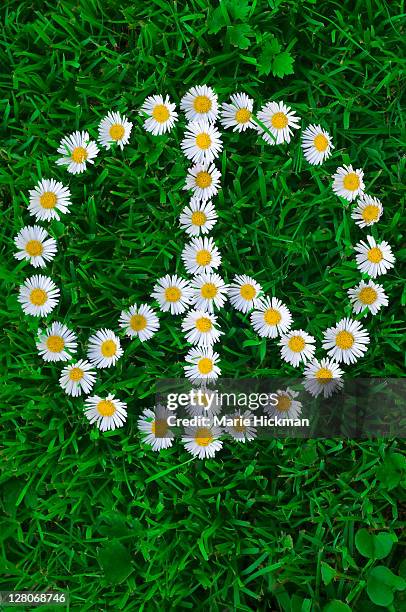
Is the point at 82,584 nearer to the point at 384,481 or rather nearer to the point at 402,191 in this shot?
the point at 384,481

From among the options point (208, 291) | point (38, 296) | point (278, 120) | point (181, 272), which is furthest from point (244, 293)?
point (38, 296)

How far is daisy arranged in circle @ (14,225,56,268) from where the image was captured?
7.36 feet

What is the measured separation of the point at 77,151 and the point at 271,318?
0.91 meters

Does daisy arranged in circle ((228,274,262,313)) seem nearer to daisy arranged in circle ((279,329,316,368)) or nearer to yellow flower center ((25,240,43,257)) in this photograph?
daisy arranged in circle ((279,329,316,368))

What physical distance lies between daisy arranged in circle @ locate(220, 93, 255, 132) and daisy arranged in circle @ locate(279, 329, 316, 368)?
0.75 m

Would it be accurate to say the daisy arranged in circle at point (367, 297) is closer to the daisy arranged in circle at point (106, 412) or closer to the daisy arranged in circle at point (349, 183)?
the daisy arranged in circle at point (349, 183)

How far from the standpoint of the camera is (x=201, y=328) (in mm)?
2193

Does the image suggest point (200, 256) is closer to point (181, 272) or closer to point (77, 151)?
point (181, 272)

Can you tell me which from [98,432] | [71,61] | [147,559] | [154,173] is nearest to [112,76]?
[71,61]

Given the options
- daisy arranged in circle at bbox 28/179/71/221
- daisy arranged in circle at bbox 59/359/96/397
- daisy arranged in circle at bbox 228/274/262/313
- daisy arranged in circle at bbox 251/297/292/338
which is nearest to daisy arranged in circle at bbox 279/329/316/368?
daisy arranged in circle at bbox 251/297/292/338

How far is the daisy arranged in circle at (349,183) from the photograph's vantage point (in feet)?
7.22

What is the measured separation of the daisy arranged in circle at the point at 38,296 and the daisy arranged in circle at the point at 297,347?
824mm

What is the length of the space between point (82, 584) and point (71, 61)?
1841 mm

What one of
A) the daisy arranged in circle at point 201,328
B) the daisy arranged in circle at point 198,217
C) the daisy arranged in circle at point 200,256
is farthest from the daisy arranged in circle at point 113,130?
the daisy arranged in circle at point 201,328
